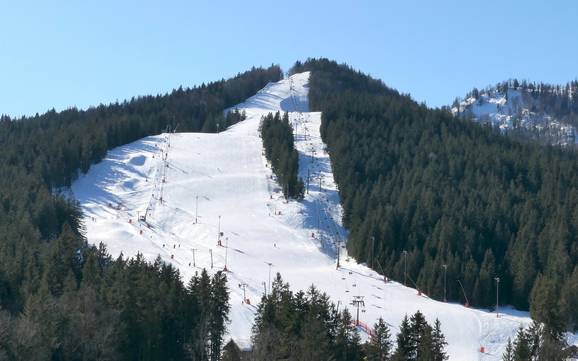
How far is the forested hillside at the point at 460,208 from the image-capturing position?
87.1m

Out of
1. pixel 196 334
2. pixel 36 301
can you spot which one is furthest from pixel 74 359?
pixel 196 334

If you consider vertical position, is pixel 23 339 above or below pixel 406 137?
below

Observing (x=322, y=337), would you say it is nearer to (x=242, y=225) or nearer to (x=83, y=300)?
(x=83, y=300)

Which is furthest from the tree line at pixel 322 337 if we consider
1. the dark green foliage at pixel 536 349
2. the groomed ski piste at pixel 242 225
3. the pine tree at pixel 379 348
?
the groomed ski piste at pixel 242 225

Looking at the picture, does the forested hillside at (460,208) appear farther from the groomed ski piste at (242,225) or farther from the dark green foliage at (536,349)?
the dark green foliage at (536,349)

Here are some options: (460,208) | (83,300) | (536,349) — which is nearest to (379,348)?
A: (536,349)

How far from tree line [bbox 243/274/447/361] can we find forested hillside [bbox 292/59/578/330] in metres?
A: 15.9

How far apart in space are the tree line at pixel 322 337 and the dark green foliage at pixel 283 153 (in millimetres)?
57299

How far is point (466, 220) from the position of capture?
9894cm

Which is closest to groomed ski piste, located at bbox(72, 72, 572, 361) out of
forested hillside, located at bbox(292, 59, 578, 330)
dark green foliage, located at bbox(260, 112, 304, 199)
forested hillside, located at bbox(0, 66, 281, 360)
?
dark green foliage, located at bbox(260, 112, 304, 199)

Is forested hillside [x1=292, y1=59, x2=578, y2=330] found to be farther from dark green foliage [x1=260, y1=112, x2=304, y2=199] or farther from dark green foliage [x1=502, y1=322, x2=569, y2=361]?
dark green foliage [x1=260, y1=112, x2=304, y2=199]

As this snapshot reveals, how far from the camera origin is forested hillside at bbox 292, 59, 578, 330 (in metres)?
87.1

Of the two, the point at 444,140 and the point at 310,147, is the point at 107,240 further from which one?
the point at 444,140

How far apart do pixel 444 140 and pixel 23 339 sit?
102 m
